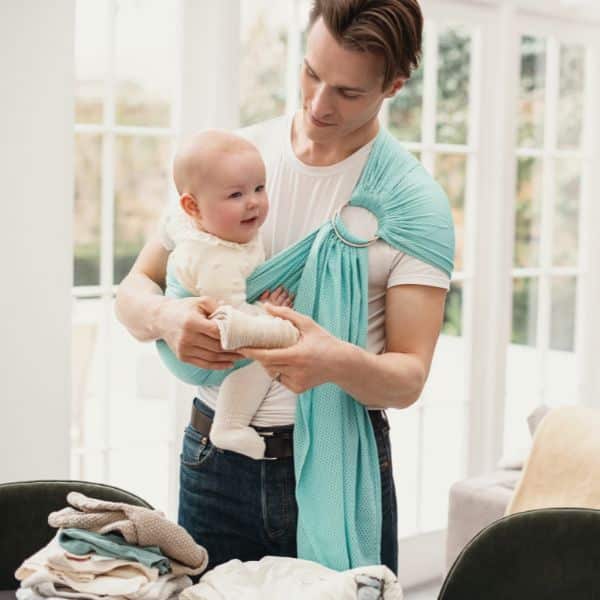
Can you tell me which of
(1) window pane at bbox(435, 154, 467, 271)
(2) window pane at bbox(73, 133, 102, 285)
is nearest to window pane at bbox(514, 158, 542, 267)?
(1) window pane at bbox(435, 154, 467, 271)

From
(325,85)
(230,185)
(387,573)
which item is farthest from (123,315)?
(387,573)

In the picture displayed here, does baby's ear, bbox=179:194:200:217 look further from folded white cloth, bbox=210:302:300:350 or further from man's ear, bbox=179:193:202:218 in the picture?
folded white cloth, bbox=210:302:300:350

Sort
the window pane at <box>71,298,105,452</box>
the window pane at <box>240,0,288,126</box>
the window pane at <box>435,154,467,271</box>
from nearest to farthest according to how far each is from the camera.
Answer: the window pane at <box>71,298,105,452</box> < the window pane at <box>240,0,288,126</box> < the window pane at <box>435,154,467,271</box>

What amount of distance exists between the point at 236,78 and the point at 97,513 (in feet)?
6.04

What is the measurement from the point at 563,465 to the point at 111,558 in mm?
1822

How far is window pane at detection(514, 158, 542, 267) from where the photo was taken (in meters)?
4.20

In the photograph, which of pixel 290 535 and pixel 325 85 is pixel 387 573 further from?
pixel 325 85

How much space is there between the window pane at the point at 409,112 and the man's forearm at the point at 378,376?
88.8 inches

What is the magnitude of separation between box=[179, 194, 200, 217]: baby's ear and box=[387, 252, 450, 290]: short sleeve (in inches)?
13.7

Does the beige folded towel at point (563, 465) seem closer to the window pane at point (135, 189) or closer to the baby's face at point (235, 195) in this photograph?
the window pane at point (135, 189)

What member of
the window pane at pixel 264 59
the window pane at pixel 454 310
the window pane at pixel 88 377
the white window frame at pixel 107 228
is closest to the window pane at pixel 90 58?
the white window frame at pixel 107 228

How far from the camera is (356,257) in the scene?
1669 millimetres

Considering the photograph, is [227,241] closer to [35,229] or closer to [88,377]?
[35,229]

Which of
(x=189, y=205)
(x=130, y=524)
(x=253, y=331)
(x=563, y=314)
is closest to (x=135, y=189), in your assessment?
(x=189, y=205)
